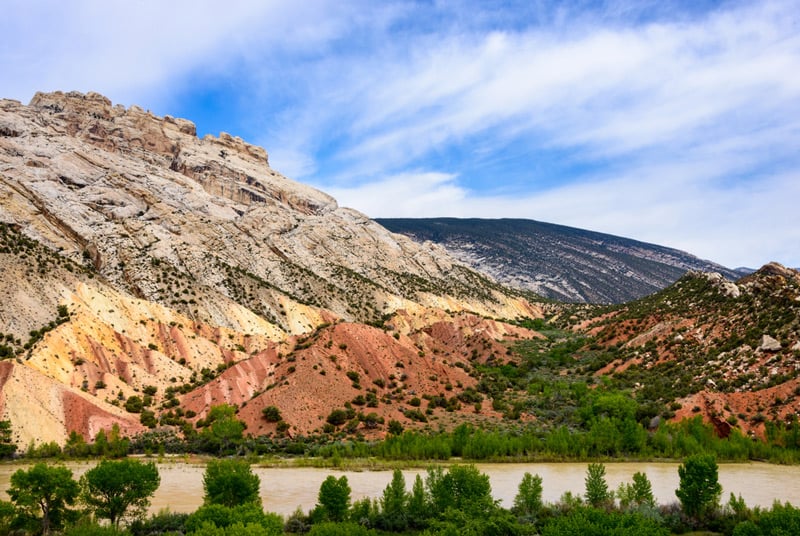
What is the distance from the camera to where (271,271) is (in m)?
113

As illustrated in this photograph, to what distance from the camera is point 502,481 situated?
40.2 metres

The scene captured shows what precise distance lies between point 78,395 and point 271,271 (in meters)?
59.1

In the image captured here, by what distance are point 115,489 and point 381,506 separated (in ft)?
41.9

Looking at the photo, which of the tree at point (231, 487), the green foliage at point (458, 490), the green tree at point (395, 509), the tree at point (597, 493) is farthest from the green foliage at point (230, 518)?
the tree at point (597, 493)

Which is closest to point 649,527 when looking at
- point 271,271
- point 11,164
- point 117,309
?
point 117,309

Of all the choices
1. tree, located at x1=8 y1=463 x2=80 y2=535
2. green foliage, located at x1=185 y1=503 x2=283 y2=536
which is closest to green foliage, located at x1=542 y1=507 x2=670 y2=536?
green foliage, located at x1=185 y1=503 x2=283 y2=536

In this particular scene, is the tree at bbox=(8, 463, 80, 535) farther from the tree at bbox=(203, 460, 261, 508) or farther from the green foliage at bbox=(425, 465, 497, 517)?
the green foliage at bbox=(425, 465, 497, 517)

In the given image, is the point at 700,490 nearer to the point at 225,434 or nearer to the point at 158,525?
the point at 158,525

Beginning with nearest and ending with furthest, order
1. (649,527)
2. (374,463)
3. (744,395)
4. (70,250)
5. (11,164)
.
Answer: (649,527) → (374,463) → (744,395) → (70,250) → (11,164)

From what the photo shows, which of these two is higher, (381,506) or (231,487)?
(231,487)

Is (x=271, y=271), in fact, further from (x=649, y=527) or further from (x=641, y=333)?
(x=649, y=527)

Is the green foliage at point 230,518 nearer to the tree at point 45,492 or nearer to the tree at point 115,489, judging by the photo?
the tree at point 115,489

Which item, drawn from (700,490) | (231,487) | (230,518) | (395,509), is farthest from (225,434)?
(700,490)

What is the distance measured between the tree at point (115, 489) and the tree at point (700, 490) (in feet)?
85.9
